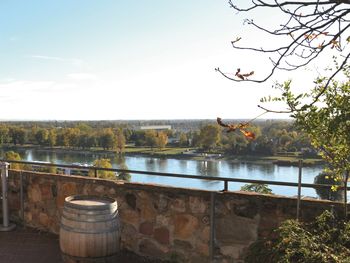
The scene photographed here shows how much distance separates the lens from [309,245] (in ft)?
Result: 6.73

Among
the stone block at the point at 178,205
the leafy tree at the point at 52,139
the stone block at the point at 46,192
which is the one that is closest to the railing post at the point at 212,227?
the stone block at the point at 178,205

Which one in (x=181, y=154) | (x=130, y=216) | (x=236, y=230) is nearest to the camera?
(x=236, y=230)

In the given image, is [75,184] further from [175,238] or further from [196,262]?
[196,262]

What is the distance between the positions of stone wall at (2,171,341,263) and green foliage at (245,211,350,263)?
782 mm

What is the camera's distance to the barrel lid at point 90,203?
11.0 feet

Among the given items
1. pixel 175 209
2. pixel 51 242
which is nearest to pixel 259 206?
pixel 175 209

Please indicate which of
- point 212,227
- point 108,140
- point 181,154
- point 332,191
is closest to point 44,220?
point 212,227

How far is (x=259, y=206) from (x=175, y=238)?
958 millimetres

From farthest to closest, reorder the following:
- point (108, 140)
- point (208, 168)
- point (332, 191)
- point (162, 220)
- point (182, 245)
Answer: point (108, 140), point (208, 168), point (162, 220), point (182, 245), point (332, 191)

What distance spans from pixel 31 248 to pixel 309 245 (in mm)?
3362

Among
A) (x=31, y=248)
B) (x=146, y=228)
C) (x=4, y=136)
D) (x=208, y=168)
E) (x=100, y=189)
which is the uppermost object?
(x=100, y=189)

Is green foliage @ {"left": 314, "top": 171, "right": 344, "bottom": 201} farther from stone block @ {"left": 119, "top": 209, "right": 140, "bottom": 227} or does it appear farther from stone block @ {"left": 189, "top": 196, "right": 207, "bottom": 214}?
stone block @ {"left": 119, "top": 209, "right": 140, "bottom": 227}

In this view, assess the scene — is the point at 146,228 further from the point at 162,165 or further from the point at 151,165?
the point at 151,165

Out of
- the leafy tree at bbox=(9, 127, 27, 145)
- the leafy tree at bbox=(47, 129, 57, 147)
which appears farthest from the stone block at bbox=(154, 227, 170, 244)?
the leafy tree at bbox=(9, 127, 27, 145)
